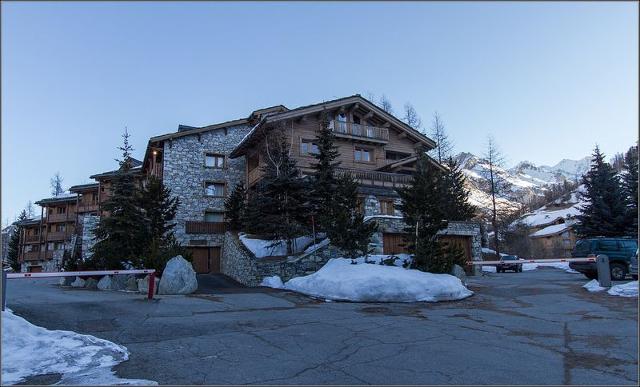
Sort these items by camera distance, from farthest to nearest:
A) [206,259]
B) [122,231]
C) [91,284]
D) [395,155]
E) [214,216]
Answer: [395,155] → [214,216] → [206,259] → [122,231] → [91,284]

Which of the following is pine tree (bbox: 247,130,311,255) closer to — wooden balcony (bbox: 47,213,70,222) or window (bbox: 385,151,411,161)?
window (bbox: 385,151,411,161)

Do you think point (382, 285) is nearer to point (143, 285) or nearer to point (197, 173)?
point (143, 285)

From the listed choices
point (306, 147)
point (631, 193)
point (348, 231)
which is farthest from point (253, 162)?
point (631, 193)

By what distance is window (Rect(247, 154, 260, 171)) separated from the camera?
32.7 m

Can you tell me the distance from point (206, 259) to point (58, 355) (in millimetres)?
25224

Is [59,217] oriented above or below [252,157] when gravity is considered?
below

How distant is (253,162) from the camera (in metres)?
33.9

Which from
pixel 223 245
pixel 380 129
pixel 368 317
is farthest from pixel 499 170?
pixel 368 317

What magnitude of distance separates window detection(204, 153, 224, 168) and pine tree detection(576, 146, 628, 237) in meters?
27.7

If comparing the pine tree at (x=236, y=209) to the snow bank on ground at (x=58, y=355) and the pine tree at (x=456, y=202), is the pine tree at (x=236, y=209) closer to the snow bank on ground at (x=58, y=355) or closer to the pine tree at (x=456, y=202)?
the pine tree at (x=456, y=202)

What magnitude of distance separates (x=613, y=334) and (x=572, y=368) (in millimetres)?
3245

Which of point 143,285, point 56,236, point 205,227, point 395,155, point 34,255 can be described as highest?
point 395,155

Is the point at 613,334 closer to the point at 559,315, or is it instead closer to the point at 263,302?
the point at 559,315

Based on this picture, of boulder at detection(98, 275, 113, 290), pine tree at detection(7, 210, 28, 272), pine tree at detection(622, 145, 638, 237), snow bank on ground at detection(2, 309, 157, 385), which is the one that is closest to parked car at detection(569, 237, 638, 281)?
pine tree at detection(622, 145, 638, 237)
